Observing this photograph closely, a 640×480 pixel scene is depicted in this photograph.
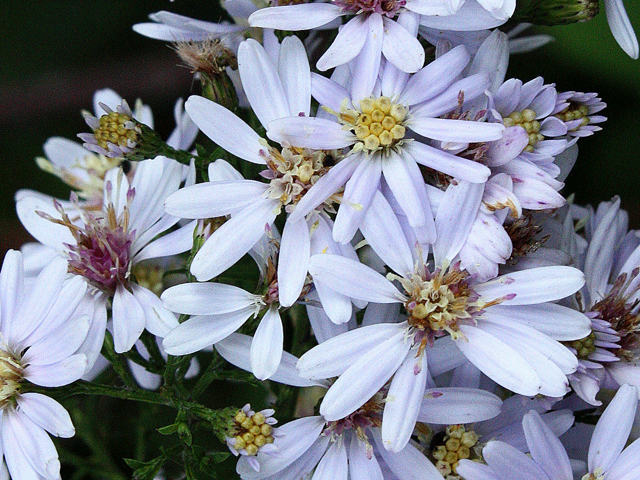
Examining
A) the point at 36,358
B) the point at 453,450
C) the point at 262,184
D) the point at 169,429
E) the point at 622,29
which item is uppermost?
the point at 622,29

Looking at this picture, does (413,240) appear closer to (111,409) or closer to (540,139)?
(540,139)

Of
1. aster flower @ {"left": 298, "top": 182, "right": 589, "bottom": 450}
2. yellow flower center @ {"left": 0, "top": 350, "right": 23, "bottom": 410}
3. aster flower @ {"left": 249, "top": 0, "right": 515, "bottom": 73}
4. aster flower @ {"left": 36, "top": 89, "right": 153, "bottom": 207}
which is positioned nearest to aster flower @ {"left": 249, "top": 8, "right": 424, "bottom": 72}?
aster flower @ {"left": 249, "top": 0, "right": 515, "bottom": 73}

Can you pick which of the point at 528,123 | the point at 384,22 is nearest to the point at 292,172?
the point at 384,22

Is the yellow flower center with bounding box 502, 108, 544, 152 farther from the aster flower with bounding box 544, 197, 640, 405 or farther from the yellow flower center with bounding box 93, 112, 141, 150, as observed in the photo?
the yellow flower center with bounding box 93, 112, 141, 150

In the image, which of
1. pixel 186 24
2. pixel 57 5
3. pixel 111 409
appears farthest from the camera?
pixel 57 5

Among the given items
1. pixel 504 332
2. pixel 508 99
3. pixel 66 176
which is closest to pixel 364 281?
pixel 504 332

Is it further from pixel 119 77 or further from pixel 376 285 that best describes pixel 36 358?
pixel 119 77

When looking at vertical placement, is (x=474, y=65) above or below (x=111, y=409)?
above
